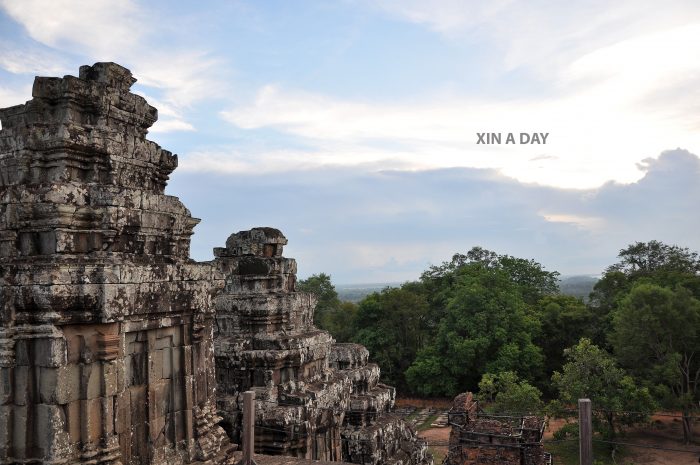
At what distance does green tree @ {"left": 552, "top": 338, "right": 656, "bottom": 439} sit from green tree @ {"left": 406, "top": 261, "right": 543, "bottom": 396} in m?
7.28

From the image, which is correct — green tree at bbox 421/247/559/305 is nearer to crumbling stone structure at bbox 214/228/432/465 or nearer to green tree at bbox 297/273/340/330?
green tree at bbox 297/273/340/330

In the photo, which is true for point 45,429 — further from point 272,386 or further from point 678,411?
point 678,411

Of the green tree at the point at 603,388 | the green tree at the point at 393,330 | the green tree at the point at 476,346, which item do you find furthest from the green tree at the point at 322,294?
the green tree at the point at 603,388

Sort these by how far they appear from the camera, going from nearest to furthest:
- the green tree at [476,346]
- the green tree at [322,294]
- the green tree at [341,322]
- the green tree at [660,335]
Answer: the green tree at [660,335] → the green tree at [476,346] → the green tree at [341,322] → the green tree at [322,294]

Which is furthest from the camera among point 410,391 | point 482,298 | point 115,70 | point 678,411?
point 410,391

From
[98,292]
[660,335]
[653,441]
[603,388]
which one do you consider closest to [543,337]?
[660,335]

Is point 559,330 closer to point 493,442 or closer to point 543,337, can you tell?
point 543,337

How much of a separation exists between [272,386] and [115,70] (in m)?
5.62

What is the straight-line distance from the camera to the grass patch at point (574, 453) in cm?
2438

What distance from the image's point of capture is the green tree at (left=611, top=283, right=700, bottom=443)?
27.3 metres

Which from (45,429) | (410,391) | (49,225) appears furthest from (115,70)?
(410,391)

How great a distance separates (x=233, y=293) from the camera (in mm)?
10523

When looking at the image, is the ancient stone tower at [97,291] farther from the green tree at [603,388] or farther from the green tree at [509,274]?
the green tree at [509,274]

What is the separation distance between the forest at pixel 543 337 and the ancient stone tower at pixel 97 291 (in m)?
18.5
